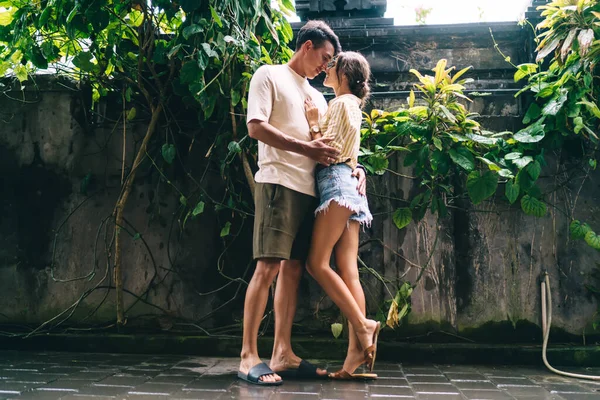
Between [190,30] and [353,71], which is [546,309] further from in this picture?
[190,30]

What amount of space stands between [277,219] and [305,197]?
23 cm

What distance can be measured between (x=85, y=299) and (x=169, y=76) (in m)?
1.78

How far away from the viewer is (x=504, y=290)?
3.74 m

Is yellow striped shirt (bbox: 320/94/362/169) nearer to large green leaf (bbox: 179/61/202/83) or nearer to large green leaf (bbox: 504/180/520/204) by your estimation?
large green leaf (bbox: 179/61/202/83)

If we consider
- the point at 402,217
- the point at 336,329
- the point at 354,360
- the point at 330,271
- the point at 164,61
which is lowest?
the point at 354,360

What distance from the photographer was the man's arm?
113 inches

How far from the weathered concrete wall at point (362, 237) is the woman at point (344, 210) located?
78 cm

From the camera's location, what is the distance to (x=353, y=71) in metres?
3.03

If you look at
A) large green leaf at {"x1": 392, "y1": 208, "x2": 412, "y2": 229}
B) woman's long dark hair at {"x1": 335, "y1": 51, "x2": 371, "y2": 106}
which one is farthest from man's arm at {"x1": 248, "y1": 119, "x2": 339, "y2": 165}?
large green leaf at {"x1": 392, "y1": 208, "x2": 412, "y2": 229}

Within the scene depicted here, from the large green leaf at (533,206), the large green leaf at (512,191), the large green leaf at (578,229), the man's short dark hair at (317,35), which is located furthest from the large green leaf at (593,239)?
the man's short dark hair at (317,35)

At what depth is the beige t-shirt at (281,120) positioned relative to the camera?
294 cm

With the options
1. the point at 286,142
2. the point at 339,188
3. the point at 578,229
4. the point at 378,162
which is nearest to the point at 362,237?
the point at 378,162

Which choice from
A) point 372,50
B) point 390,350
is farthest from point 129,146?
point 390,350

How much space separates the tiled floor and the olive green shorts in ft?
2.39
